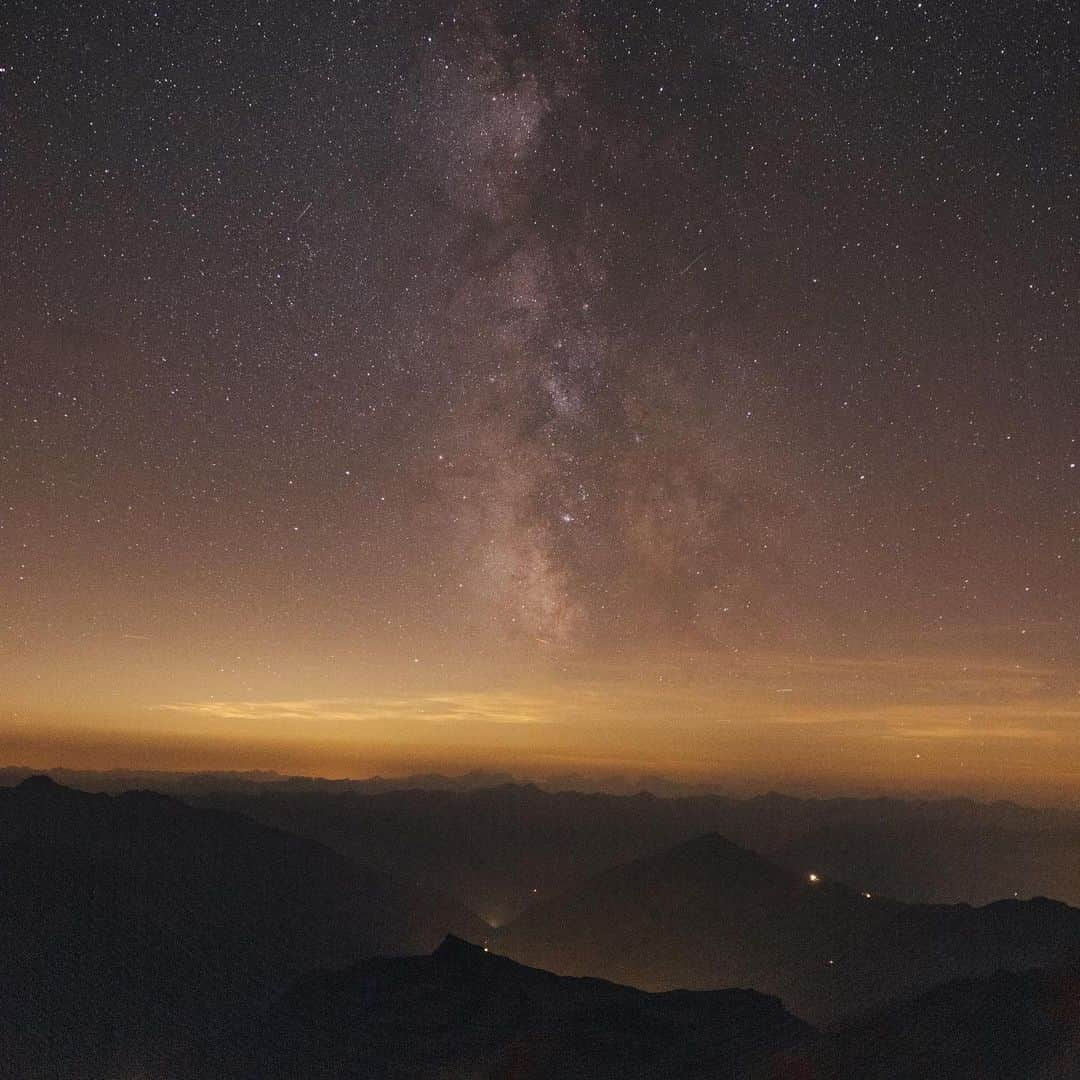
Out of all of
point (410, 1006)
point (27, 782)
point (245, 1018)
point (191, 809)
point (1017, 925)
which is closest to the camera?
point (410, 1006)

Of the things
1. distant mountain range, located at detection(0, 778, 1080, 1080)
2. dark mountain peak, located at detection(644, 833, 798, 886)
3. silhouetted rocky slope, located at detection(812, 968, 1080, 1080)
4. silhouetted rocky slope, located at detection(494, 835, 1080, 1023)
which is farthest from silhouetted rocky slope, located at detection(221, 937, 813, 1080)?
dark mountain peak, located at detection(644, 833, 798, 886)

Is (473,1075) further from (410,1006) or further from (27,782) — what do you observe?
(27,782)

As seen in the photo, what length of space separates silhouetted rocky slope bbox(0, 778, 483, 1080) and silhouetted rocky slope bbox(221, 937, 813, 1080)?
10.5 meters

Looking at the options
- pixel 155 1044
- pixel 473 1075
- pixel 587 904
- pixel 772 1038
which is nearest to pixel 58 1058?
pixel 155 1044

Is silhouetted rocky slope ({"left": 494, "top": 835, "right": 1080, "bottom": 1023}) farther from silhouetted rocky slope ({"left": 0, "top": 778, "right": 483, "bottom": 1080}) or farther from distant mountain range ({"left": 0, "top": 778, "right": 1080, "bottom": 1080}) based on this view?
silhouetted rocky slope ({"left": 0, "top": 778, "right": 483, "bottom": 1080})

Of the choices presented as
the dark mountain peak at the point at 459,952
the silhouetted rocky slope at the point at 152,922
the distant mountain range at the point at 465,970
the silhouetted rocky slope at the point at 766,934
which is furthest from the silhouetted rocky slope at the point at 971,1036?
the silhouetted rocky slope at the point at 152,922

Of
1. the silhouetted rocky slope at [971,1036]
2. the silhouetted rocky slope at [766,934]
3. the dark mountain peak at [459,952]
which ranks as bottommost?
the silhouetted rocky slope at [766,934]

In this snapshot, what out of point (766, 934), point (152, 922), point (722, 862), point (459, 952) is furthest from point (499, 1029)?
point (722, 862)

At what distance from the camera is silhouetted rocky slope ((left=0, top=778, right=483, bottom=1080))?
71938 millimetres

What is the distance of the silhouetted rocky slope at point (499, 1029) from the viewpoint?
57281 millimetres

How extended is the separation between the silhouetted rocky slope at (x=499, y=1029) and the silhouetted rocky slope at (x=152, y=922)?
412 inches

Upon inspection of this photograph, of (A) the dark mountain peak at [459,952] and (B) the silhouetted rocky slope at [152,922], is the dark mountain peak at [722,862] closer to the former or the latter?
(B) the silhouetted rocky slope at [152,922]

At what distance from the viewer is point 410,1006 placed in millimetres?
67438

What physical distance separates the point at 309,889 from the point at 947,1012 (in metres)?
81.8
